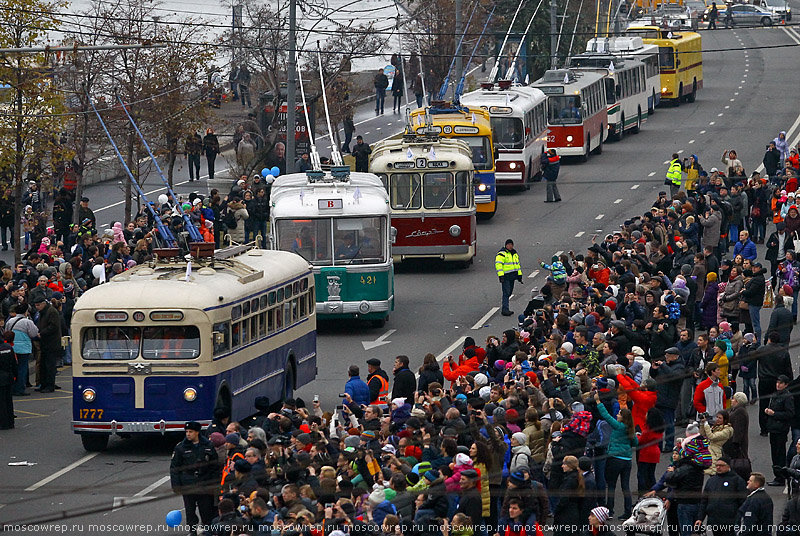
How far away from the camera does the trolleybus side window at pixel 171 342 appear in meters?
20.6

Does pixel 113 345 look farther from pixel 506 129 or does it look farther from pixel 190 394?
pixel 506 129

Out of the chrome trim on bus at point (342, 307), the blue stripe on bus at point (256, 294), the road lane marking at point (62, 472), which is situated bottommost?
the road lane marking at point (62, 472)

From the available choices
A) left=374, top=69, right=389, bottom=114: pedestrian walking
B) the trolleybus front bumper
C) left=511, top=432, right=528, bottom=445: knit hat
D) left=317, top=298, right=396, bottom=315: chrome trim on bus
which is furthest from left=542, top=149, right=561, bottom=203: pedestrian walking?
left=511, top=432, right=528, bottom=445: knit hat

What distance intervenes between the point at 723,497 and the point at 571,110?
3334 cm

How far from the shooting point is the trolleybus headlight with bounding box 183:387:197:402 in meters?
20.5

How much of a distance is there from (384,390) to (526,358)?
6.58ft

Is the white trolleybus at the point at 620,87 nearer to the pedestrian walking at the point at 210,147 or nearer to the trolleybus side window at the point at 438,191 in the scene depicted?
the pedestrian walking at the point at 210,147

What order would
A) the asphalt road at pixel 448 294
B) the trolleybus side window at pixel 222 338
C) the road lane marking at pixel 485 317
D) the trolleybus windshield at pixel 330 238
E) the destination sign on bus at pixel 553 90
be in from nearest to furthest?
the asphalt road at pixel 448 294, the trolleybus side window at pixel 222 338, the trolleybus windshield at pixel 330 238, the road lane marking at pixel 485 317, the destination sign on bus at pixel 553 90

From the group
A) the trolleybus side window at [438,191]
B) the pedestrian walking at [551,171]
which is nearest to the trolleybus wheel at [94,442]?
the trolleybus side window at [438,191]

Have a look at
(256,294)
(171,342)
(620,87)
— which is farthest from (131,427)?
(620,87)

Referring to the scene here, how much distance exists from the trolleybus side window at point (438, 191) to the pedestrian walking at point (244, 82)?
54.3 feet

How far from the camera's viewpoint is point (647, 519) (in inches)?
624

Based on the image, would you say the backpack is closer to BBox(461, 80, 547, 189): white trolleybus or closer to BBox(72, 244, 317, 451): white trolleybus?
BBox(461, 80, 547, 189): white trolleybus

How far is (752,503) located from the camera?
15.4 metres
